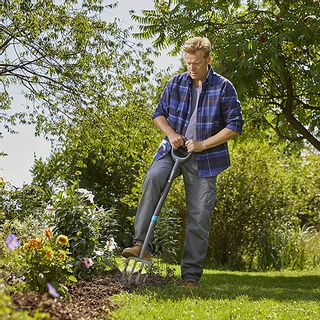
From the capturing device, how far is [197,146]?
5359mm

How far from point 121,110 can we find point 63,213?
492 centimetres

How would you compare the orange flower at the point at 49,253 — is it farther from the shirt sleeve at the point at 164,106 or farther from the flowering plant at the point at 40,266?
the shirt sleeve at the point at 164,106

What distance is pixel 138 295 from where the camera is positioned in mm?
4672

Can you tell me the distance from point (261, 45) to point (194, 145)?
3340 mm

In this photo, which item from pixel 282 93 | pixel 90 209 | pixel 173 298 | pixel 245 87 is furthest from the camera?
pixel 282 93

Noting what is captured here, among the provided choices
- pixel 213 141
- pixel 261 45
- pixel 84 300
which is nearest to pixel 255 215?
pixel 261 45

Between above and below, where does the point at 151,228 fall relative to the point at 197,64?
below

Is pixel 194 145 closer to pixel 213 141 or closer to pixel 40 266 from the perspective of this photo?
pixel 213 141

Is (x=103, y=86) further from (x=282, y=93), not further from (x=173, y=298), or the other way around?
(x=173, y=298)

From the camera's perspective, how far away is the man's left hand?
210 inches

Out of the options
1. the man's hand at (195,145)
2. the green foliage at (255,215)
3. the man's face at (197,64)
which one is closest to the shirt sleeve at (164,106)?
the man's face at (197,64)

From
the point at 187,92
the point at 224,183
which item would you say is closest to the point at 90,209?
the point at 187,92

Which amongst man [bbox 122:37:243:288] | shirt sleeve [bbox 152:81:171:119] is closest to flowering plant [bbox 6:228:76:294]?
man [bbox 122:37:243:288]

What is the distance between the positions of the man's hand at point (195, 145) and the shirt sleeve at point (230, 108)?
10.2 inches
